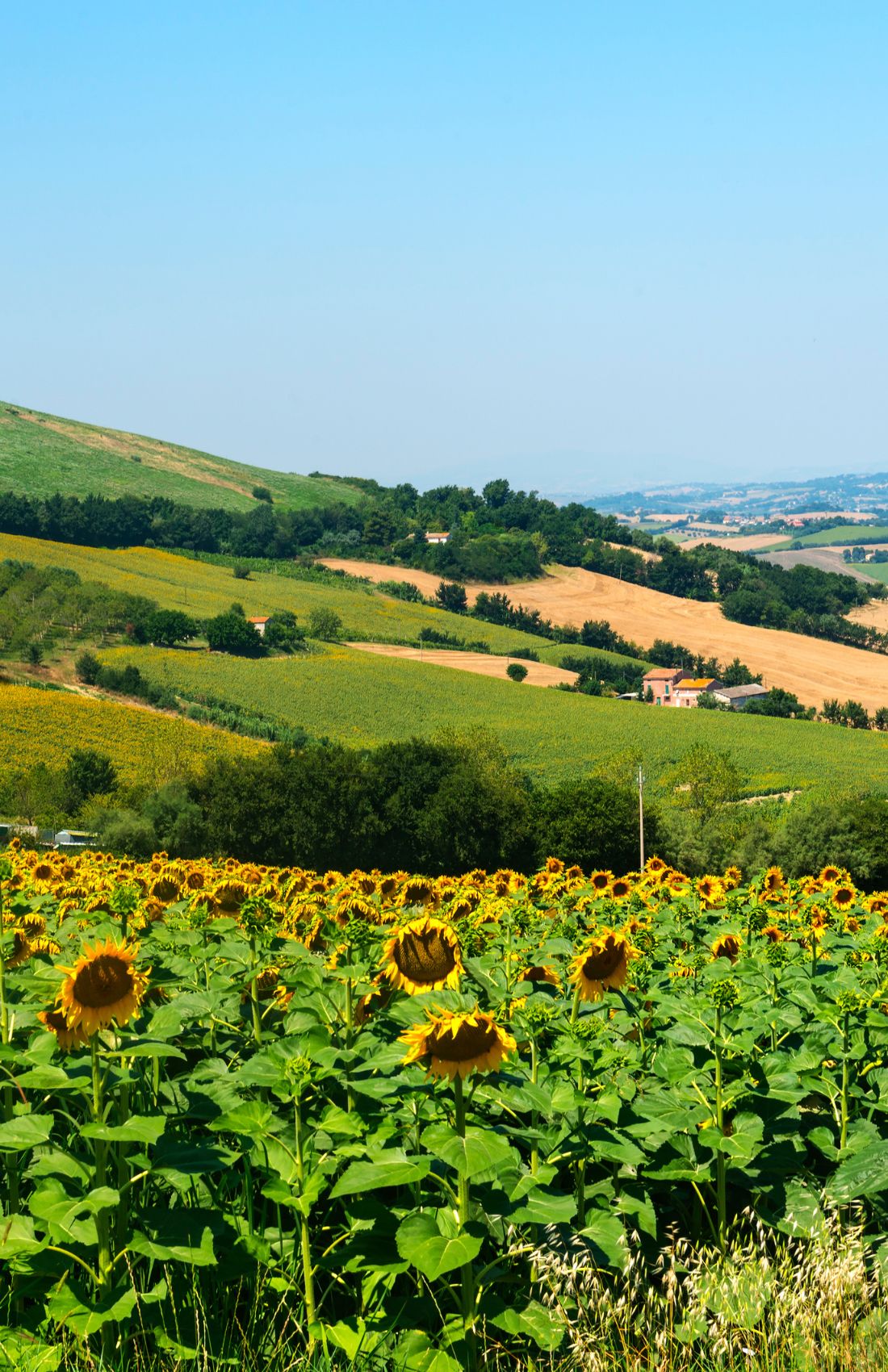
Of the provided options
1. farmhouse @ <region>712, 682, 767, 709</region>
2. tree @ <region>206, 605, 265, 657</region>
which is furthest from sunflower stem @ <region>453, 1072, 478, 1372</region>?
farmhouse @ <region>712, 682, 767, 709</region>

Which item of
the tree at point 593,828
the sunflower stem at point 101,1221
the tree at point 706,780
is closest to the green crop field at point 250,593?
the tree at point 706,780

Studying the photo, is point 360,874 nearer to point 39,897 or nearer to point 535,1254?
point 39,897

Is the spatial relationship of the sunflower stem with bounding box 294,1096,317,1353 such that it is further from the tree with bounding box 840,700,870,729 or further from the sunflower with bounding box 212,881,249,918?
the tree with bounding box 840,700,870,729

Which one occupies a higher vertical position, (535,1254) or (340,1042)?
(340,1042)

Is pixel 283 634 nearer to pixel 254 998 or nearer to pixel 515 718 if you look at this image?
pixel 515 718

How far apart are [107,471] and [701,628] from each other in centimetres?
8699

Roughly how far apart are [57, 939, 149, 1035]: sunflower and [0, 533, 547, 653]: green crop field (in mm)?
102534

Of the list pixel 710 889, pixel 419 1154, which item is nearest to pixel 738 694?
pixel 710 889

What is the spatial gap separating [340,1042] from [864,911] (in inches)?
220

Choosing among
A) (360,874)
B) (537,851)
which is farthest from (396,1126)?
(537,851)

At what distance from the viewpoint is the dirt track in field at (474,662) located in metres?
104

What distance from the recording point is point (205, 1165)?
4.14 meters

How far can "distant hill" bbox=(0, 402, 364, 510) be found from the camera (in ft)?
527

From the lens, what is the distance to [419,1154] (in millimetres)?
4359
